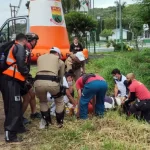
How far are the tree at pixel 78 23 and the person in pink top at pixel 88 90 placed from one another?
18183mm

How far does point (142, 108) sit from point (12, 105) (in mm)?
2709

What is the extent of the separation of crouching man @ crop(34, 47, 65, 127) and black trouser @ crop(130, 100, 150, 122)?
1676mm

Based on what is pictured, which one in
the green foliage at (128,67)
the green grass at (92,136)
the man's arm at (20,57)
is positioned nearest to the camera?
the green grass at (92,136)

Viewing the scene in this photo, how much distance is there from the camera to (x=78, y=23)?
979 inches

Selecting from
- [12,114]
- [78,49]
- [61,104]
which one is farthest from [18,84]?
[78,49]

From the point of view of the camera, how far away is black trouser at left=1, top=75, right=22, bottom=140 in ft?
18.2

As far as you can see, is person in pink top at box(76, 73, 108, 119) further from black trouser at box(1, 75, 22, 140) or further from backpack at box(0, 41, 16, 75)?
backpack at box(0, 41, 16, 75)

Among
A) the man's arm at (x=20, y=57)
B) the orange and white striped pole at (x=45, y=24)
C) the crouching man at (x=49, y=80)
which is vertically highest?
the orange and white striped pole at (x=45, y=24)

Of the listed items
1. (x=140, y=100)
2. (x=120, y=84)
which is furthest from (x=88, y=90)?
(x=120, y=84)

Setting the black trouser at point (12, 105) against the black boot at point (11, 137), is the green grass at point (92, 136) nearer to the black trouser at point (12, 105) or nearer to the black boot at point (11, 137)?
the black boot at point (11, 137)

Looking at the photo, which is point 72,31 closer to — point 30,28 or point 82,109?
point 30,28

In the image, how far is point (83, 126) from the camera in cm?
585

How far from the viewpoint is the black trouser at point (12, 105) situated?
554 cm

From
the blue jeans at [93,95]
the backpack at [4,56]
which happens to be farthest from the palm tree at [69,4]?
the backpack at [4,56]
